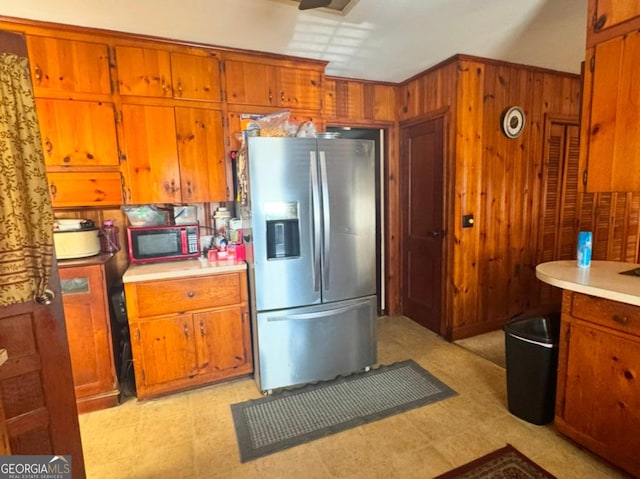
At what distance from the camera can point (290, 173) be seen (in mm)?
2311

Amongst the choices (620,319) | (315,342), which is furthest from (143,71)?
(620,319)

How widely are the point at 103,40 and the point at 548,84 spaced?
3.93 metres

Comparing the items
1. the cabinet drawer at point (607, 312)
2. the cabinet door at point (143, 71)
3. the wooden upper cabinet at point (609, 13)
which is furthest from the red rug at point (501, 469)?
the cabinet door at point (143, 71)

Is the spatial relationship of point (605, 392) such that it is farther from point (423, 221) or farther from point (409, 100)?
point (409, 100)

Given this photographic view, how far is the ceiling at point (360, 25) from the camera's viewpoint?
2066 mm

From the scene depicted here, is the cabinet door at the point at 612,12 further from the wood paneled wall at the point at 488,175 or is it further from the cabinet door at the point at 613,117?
the wood paneled wall at the point at 488,175

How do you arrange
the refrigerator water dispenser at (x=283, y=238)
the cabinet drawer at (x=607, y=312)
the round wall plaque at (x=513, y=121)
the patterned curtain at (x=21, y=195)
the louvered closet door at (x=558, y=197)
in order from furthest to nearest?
the louvered closet door at (x=558, y=197)
the round wall plaque at (x=513, y=121)
the refrigerator water dispenser at (x=283, y=238)
the cabinet drawer at (x=607, y=312)
the patterned curtain at (x=21, y=195)

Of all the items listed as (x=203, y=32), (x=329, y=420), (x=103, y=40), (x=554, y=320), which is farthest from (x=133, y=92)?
(x=554, y=320)

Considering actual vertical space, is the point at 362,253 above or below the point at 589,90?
below

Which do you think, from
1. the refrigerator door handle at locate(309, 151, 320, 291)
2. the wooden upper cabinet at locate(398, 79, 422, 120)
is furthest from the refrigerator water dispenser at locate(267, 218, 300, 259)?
the wooden upper cabinet at locate(398, 79, 422, 120)

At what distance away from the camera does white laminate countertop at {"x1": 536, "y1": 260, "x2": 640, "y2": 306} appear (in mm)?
1532

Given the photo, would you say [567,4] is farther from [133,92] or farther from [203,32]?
[133,92]

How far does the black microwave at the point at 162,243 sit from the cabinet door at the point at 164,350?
1.66ft

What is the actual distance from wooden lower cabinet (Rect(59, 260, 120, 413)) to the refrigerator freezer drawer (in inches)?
39.8
